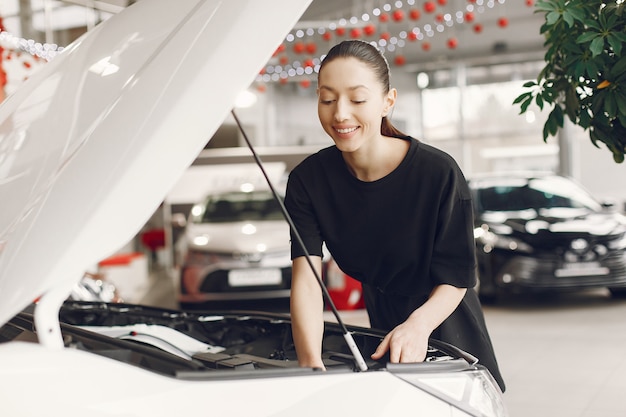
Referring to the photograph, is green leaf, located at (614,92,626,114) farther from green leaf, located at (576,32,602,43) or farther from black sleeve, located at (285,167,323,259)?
black sleeve, located at (285,167,323,259)

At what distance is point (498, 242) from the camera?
7.48m

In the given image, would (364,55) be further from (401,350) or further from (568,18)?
(568,18)

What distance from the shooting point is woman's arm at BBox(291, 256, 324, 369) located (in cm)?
181

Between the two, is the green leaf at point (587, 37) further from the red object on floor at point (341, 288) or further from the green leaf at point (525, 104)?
the red object on floor at point (341, 288)

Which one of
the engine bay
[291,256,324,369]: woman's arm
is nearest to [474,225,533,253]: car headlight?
the engine bay

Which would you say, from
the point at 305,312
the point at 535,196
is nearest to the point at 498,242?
the point at 535,196

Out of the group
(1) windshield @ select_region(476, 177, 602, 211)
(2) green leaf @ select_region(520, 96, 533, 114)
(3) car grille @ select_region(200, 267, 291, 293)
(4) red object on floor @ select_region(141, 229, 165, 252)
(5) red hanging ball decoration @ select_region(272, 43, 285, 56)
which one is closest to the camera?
(5) red hanging ball decoration @ select_region(272, 43, 285, 56)

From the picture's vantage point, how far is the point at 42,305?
1.28 m

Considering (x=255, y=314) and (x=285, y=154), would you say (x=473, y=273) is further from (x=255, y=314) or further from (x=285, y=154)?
(x=285, y=154)

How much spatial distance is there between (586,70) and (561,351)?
329 centimetres

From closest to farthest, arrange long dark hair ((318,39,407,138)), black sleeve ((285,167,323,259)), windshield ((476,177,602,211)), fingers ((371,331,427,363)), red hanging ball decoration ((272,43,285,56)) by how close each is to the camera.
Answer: red hanging ball decoration ((272,43,285,56)) < fingers ((371,331,427,363)) < long dark hair ((318,39,407,138)) < black sleeve ((285,167,323,259)) < windshield ((476,177,602,211))

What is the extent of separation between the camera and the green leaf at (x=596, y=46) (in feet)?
9.15

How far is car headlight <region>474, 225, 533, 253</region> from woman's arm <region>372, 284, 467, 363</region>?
18.4 ft

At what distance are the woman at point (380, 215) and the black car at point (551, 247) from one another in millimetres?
5393
